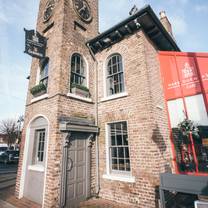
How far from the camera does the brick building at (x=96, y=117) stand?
5391 millimetres

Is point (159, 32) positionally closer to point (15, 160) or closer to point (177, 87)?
point (177, 87)

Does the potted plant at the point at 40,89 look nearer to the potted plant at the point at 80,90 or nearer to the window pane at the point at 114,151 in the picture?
the potted plant at the point at 80,90

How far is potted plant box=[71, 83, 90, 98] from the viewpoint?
661 cm

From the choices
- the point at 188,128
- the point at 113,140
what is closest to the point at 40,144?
the point at 113,140

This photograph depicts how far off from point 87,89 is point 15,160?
1745 cm

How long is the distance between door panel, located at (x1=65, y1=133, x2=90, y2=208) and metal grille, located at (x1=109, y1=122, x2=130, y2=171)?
3.75ft

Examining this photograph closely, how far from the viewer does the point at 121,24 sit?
6.68m

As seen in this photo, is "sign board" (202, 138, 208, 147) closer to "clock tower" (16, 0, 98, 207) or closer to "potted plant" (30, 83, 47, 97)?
"clock tower" (16, 0, 98, 207)

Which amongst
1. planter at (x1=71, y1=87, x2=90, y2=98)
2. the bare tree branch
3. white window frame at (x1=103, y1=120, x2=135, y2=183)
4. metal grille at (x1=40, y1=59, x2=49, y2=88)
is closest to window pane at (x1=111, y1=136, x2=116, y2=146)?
white window frame at (x1=103, y1=120, x2=135, y2=183)

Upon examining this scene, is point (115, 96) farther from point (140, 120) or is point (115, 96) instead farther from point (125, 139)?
point (125, 139)

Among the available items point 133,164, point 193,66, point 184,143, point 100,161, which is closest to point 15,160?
point 100,161

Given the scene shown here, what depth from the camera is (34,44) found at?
22.7 feet

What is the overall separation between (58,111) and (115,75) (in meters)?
3.39

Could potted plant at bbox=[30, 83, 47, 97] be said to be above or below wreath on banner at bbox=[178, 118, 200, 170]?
above
